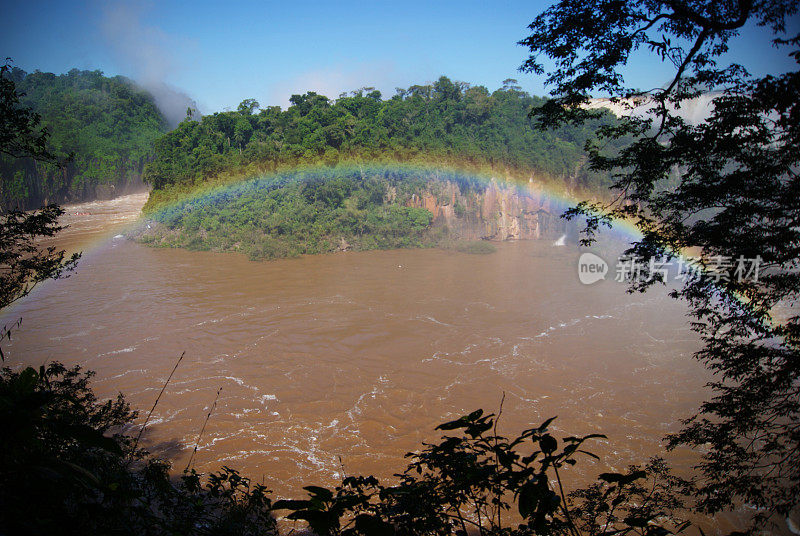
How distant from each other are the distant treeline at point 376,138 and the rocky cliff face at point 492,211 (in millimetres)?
1632

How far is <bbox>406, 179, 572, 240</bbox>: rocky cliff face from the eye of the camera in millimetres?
27672

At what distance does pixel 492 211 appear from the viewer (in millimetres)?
28797

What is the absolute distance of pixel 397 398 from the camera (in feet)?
30.7

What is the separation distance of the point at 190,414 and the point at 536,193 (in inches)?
1039

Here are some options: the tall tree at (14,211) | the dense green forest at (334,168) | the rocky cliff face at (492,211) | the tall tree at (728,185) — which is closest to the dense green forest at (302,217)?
the dense green forest at (334,168)

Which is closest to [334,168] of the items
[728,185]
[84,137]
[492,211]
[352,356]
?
[492,211]

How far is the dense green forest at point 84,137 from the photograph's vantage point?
27844 millimetres

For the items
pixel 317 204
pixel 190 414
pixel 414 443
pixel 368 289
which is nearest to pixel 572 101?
pixel 414 443

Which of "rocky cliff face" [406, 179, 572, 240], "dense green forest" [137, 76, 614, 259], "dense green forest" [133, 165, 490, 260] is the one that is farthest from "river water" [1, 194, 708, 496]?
"rocky cliff face" [406, 179, 572, 240]

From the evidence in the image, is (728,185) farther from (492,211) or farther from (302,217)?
(492,211)

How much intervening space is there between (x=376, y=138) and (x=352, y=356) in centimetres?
1911

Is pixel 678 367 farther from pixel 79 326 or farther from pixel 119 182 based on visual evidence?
pixel 119 182

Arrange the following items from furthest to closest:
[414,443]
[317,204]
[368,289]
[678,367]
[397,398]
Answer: [317,204] → [368,289] → [678,367] → [397,398] → [414,443]

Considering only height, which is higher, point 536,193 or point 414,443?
point 536,193
